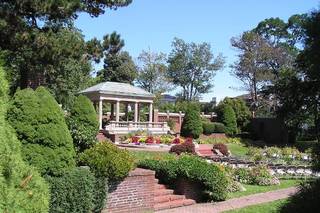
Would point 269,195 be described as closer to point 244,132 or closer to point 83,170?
point 83,170

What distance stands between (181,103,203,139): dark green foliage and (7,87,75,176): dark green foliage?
31.0m

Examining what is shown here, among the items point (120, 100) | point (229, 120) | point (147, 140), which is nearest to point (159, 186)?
point (147, 140)

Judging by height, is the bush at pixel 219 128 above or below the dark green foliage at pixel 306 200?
above

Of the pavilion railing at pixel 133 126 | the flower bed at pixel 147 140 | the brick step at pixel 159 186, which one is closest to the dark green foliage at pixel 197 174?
the brick step at pixel 159 186

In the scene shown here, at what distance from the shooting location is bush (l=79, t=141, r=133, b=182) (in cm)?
1177

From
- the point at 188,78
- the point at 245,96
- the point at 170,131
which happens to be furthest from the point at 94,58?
the point at 188,78

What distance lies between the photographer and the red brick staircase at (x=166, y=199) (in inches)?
539

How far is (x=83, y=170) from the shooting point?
35.4 feet

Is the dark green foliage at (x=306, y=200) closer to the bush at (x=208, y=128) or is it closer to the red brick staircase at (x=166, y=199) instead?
the red brick staircase at (x=166, y=199)

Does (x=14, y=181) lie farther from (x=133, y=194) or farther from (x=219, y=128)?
(x=219, y=128)

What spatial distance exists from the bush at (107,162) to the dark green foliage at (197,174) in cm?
284

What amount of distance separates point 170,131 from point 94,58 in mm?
26164

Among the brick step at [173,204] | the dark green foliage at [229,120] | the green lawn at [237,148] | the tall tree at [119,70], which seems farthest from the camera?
the tall tree at [119,70]

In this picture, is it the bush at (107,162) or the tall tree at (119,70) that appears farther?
the tall tree at (119,70)
